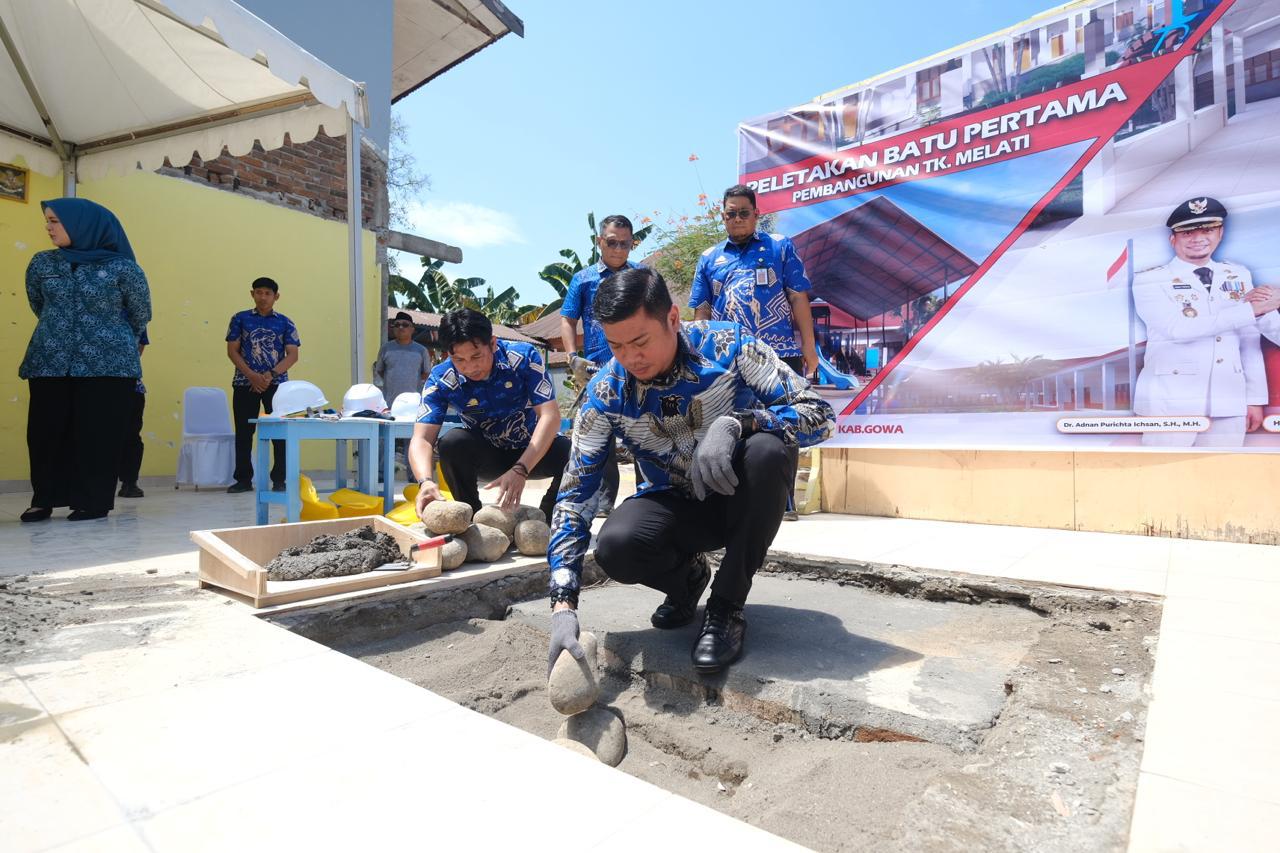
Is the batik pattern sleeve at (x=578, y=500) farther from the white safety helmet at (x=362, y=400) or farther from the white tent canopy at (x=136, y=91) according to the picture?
the white tent canopy at (x=136, y=91)

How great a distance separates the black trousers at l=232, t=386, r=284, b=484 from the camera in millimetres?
4980

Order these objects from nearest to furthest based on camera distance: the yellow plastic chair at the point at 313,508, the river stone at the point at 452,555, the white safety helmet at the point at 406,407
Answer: the river stone at the point at 452,555
the yellow plastic chair at the point at 313,508
the white safety helmet at the point at 406,407

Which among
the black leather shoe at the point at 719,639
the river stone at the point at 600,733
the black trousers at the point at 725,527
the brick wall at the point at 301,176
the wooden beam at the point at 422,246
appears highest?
the brick wall at the point at 301,176

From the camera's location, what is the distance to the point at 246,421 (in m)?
4.98

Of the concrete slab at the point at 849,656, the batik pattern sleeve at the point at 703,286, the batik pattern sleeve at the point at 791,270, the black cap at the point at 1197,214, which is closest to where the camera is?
the concrete slab at the point at 849,656

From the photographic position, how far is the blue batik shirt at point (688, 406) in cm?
180

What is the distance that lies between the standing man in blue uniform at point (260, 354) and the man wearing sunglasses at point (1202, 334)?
16.8 feet

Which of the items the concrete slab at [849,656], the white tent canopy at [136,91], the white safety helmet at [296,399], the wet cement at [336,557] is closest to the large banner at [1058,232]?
the concrete slab at [849,656]

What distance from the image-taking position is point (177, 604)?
6.64ft

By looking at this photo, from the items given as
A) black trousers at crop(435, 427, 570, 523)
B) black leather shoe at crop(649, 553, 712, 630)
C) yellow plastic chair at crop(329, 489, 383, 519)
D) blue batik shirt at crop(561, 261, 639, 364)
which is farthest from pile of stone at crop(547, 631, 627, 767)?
blue batik shirt at crop(561, 261, 639, 364)

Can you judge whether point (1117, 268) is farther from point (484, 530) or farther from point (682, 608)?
point (484, 530)

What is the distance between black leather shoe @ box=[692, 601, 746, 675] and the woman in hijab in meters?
3.50

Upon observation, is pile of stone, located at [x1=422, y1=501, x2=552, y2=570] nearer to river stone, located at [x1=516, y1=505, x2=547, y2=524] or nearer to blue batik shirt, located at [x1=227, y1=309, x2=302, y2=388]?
river stone, located at [x1=516, y1=505, x2=547, y2=524]

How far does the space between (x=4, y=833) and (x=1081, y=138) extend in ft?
14.7
